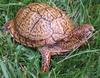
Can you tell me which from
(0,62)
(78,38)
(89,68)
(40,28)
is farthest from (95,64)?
(0,62)

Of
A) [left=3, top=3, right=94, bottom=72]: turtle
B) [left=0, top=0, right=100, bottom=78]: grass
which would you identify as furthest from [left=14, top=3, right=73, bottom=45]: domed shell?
[left=0, top=0, right=100, bottom=78]: grass

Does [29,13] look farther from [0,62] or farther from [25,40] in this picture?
[0,62]

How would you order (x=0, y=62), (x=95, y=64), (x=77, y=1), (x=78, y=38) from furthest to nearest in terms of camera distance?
(x=77, y=1) → (x=78, y=38) → (x=95, y=64) → (x=0, y=62)

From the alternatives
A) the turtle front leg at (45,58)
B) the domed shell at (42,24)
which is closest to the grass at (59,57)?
the turtle front leg at (45,58)

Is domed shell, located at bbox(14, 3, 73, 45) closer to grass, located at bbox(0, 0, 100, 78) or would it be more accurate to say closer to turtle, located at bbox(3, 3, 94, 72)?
turtle, located at bbox(3, 3, 94, 72)

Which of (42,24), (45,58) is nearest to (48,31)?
(42,24)

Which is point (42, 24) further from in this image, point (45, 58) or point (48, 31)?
point (45, 58)

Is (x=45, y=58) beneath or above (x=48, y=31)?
beneath
